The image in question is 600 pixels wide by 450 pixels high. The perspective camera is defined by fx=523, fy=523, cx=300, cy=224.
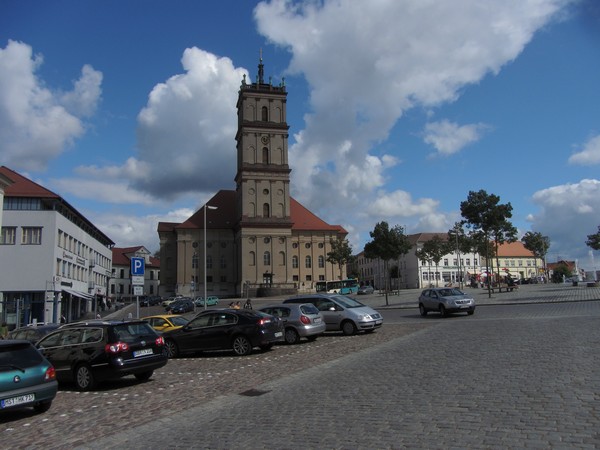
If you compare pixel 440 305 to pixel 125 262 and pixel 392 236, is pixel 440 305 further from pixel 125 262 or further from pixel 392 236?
pixel 125 262

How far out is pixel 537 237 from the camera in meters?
110

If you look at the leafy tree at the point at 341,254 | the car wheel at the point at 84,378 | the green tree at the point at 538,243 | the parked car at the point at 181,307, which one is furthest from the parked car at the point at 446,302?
the green tree at the point at 538,243

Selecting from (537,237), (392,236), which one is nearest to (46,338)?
(392,236)

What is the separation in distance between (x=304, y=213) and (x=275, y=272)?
20069mm

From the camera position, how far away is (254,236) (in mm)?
95000

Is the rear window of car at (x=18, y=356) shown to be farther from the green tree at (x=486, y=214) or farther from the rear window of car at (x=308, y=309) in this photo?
A: the green tree at (x=486, y=214)

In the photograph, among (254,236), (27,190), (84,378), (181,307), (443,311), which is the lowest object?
(181,307)

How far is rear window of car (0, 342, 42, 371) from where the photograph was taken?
9102 mm

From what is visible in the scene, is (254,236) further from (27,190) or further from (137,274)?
(137,274)

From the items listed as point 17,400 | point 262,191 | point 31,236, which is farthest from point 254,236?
point 17,400

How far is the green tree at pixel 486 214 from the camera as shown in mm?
43625

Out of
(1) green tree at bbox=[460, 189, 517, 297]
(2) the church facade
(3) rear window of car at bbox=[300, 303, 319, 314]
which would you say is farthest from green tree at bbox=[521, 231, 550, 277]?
(3) rear window of car at bbox=[300, 303, 319, 314]

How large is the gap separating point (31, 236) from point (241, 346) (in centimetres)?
3933

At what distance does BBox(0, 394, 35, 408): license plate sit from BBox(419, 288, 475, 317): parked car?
75.6 feet
